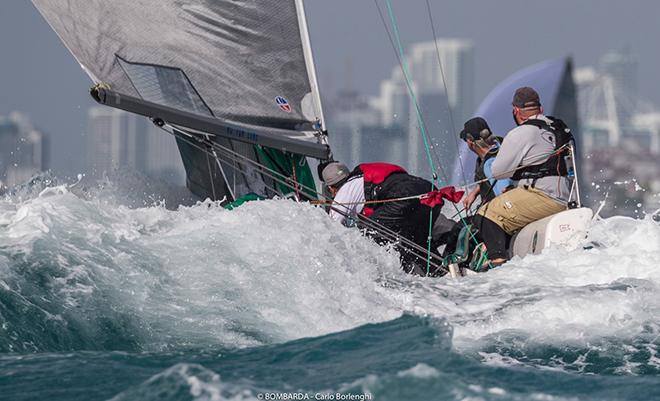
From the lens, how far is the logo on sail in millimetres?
7375

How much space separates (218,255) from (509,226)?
1.82m

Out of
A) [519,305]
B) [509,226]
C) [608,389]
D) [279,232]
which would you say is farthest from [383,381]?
[509,226]

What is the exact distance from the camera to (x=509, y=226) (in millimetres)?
6270

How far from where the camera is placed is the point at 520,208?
20.4 feet

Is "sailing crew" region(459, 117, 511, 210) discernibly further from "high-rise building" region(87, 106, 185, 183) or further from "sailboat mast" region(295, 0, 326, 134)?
"high-rise building" region(87, 106, 185, 183)

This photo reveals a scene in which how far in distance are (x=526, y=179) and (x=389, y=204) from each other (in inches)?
29.0

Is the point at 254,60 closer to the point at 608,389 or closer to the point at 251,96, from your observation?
the point at 251,96

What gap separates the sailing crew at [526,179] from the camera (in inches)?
244

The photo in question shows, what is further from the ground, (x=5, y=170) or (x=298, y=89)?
(x=298, y=89)

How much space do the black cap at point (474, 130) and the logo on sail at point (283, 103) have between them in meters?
1.27

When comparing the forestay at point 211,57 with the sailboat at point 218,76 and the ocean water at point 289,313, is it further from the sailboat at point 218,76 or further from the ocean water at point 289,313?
the ocean water at point 289,313

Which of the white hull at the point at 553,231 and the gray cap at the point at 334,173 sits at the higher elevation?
the gray cap at the point at 334,173

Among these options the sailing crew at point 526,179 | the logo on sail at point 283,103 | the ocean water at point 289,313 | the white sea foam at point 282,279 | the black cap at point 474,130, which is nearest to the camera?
the ocean water at point 289,313

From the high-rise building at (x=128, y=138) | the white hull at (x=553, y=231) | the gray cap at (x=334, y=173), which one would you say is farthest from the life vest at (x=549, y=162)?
the high-rise building at (x=128, y=138)
